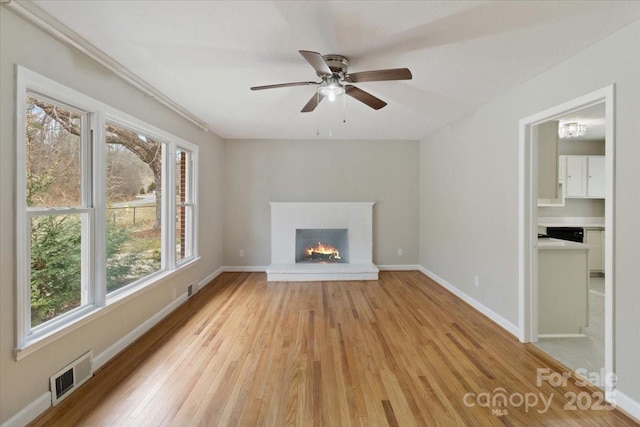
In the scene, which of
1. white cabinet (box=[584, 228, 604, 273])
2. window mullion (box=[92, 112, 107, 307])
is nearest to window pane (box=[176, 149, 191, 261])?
window mullion (box=[92, 112, 107, 307])

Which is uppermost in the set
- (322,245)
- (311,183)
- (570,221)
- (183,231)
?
(311,183)

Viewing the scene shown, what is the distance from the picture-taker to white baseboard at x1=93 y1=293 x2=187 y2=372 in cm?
238

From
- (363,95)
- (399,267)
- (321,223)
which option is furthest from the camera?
(399,267)

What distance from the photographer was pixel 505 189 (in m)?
3.12

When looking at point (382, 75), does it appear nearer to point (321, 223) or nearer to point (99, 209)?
point (99, 209)

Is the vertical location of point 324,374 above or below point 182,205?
below

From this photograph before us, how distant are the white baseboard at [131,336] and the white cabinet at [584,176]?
262 inches

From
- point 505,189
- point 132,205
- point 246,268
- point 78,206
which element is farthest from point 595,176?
point 78,206

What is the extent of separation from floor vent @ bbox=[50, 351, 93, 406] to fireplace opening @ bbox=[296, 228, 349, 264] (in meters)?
3.61

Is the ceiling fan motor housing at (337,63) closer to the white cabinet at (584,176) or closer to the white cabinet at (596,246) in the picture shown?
the white cabinet at (584,176)

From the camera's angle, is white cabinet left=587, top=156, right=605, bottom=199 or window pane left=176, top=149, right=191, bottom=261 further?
white cabinet left=587, top=156, right=605, bottom=199

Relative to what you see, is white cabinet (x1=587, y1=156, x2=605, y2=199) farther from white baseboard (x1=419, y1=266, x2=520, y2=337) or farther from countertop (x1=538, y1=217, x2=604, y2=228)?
white baseboard (x1=419, y1=266, x2=520, y2=337)

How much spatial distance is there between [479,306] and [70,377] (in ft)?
13.4

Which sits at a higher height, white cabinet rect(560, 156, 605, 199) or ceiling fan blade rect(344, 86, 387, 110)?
ceiling fan blade rect(344, 86, 387, 110)
